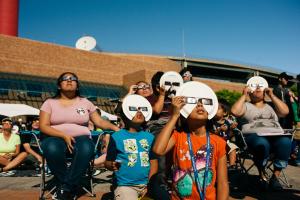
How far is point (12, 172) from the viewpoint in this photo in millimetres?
6711

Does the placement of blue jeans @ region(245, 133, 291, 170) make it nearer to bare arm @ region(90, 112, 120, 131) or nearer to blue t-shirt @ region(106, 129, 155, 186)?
blue t-shirt @ region(106, 129, 155, 186)

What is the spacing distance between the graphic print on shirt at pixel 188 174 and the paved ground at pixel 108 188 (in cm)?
194

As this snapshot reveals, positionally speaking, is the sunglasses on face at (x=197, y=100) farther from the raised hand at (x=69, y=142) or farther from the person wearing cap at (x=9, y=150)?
the person wearing cap at (x=9, y=150)

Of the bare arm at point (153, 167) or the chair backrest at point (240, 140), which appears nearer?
the bare arm at point (153, 167)

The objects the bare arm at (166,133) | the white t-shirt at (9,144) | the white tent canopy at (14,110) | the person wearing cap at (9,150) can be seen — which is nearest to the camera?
the bare arm at (166,133)

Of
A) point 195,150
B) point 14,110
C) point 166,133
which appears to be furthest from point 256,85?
point 14,110

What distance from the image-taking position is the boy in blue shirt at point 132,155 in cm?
322

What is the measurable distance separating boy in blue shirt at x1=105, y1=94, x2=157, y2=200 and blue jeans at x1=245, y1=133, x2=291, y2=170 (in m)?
1.65

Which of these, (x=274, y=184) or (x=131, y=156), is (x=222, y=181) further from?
(x=274, y=184)

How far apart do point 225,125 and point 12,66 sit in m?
26.4

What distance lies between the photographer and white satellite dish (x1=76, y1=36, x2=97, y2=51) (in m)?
37.3

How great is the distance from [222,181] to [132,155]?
1.11 meters

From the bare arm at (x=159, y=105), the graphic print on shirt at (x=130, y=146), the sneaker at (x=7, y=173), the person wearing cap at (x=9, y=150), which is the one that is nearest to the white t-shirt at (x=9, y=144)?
the person wearing cap at (x=9, y=150)

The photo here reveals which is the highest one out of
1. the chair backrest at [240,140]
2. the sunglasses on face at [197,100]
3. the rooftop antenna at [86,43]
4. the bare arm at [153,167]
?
the rooftop antenna at [86,43]
